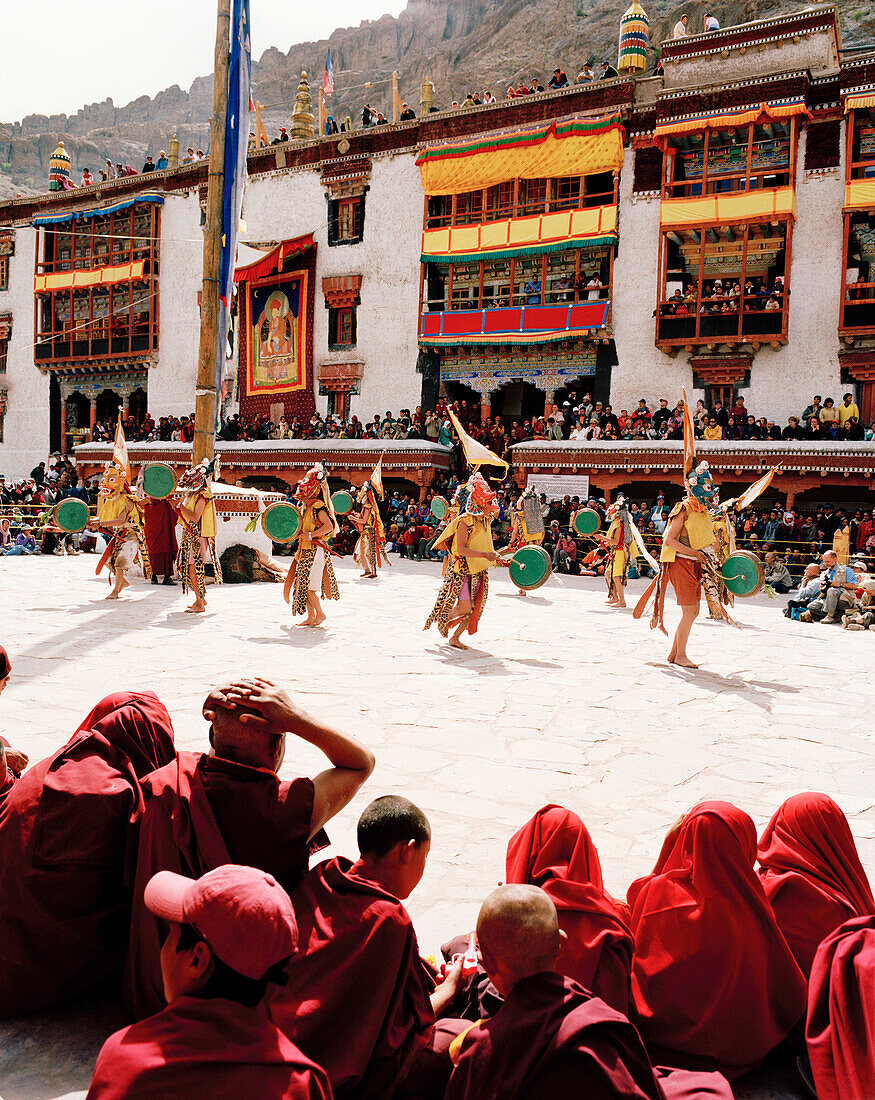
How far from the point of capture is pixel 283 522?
9305 millimetres

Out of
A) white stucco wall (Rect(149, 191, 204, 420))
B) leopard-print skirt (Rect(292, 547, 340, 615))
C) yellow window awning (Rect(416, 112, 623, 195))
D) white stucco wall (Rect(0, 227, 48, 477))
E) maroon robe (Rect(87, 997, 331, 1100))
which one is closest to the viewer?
maroon robe (Rect(87, 997, 331, 1100))

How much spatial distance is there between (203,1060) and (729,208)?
22.4 m

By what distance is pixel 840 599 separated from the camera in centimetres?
1124

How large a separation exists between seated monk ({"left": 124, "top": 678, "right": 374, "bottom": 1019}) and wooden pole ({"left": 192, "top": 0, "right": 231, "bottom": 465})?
9411mm

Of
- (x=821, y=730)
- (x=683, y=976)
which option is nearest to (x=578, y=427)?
(x=821, y=730)

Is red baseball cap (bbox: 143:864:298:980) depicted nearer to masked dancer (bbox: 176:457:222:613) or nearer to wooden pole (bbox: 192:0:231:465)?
masked dancer (bbox: 176:457:222:613)

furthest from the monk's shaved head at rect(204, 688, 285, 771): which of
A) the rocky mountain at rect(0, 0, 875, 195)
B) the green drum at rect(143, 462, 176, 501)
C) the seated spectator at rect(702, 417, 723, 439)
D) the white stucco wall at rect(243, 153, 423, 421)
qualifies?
the rocky mountain at rect(0, 0, 875, 195)

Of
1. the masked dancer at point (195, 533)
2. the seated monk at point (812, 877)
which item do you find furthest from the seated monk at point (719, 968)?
the masked dancer at point (195, 533)

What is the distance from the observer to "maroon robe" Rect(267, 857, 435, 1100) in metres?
1.83

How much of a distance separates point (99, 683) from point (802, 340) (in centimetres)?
1903

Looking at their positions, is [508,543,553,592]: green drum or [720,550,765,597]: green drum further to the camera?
[508,543,553,592]: green drum

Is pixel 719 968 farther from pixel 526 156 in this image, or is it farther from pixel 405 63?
pixel 405 63

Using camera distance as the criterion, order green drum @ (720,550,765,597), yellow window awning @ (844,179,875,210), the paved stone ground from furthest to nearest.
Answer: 1. yellow window awning @ (844,179,875,210)
2. green drum @ (720,550,765,597)
3. the paved stone ground

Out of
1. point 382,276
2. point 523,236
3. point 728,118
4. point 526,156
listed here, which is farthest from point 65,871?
point 382,276
